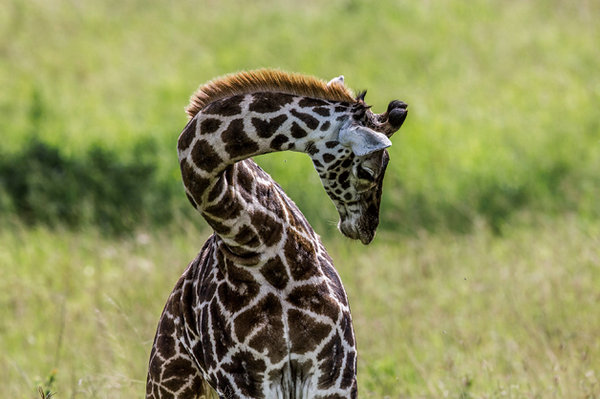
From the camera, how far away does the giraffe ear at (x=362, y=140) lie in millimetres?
3758

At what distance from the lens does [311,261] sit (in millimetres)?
4395

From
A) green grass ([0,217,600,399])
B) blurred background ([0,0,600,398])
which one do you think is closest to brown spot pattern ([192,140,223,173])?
blurred background ([0,0,600,398])

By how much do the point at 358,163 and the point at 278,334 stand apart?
879mm

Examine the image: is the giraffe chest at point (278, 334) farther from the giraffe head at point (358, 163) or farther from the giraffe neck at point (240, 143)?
the giraffe head at point (358, 163)

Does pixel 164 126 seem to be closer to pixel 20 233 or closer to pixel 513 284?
pixel 20 233

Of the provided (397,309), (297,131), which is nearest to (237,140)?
(297,131)

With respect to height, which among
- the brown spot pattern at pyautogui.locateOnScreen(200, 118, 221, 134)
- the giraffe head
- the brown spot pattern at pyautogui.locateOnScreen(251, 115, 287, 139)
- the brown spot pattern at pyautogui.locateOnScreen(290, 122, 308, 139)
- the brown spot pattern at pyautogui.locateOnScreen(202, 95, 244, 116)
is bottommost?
the giraffe head

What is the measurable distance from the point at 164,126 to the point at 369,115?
1023 centimetres

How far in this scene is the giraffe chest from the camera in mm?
4262

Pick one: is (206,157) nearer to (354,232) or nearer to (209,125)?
(209,125)

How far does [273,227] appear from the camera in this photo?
4.30 meters

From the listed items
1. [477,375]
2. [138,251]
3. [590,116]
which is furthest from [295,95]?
[590,116]

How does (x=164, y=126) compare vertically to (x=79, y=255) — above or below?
above

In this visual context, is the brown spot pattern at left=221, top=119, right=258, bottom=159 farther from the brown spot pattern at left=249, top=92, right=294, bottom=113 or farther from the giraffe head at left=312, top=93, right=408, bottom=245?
the giraffe head at left=312, top=93, right=408, bottom=245
